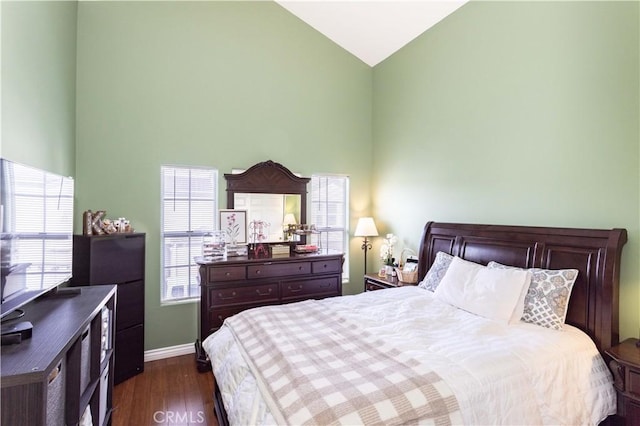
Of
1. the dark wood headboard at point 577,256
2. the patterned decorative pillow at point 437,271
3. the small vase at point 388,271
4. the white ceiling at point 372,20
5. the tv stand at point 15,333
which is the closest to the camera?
the tv stand at point 15,333

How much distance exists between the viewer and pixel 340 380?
56.7 inches

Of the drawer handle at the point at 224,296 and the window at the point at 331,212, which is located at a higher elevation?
the window at the point at 331,212

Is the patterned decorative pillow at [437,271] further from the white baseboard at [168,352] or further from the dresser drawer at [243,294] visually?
the white baseboard at [168,352]

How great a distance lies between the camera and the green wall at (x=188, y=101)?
3174 millimetres

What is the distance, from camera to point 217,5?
3.67m

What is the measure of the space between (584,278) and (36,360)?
9.83ft

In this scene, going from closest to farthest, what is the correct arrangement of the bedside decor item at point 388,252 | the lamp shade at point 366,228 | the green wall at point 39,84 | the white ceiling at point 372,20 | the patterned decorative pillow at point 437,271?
the green wall at point 39,84 → the patterned decorative pillow at point 437,271 → the white ceiling at point 372,20 → the bedside decor item at point 388,252 → the lamp shade at point 366,228

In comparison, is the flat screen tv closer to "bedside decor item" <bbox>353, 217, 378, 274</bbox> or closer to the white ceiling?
"bedside decor item" <bbox>353, 217, 378, 274</bbox>

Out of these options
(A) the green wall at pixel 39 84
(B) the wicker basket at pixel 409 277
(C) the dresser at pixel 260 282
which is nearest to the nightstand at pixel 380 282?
(B) the wicker basket at pixel 409 277

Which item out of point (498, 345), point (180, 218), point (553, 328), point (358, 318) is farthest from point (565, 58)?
point (180, 218)

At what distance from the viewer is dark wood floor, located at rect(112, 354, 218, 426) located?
240 cm

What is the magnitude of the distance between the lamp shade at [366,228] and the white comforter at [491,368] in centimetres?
184

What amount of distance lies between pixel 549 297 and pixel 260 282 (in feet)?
8.05

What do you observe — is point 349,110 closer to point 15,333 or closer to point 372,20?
point 372,20
